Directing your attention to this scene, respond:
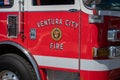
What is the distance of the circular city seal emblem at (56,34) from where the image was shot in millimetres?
4923

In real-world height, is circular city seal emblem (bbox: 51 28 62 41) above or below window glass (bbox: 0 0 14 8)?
below

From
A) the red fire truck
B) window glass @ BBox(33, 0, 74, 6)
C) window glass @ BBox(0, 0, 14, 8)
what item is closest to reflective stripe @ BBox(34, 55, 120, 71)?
the red fire truck

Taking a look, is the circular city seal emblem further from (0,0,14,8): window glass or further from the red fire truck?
(0,0,14,8): window glass

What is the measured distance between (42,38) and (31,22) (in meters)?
0.31

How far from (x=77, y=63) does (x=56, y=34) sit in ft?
1.75

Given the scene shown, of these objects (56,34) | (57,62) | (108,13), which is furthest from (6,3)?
(108,13)

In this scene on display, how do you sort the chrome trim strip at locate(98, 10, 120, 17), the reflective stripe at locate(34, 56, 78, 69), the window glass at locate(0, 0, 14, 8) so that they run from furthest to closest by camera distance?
the window glass at locate(0, 0, 14, 8) < the reflective stripe at locate(34, 56, 78, 69) < the chrome trim strip at locate(98, 10, 120, 17)

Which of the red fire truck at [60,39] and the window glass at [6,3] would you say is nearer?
the red fire truck at [60,39]

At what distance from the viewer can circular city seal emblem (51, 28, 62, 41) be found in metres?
4.92

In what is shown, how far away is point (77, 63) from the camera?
481cm

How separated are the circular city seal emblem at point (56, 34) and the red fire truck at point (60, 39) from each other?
0.05 ft

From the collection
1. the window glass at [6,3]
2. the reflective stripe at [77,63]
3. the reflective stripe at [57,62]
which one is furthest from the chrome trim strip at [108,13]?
the window glass at [6,3]

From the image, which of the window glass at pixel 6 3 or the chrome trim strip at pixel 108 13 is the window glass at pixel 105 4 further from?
the window glass at pixel 6 3

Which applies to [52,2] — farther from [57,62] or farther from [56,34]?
[57,62]
